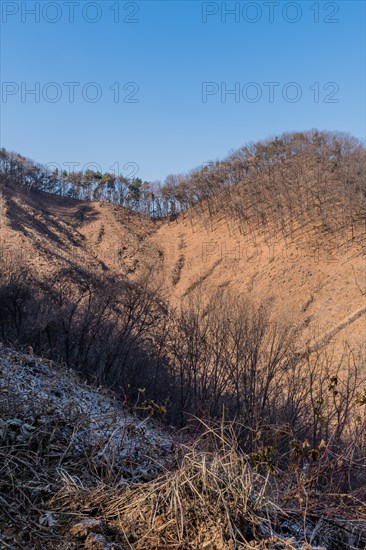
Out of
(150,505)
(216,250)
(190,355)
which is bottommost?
(190,355)

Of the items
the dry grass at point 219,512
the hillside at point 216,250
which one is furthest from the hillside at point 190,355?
the hillside at point 216,250

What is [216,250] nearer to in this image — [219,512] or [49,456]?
[49,456]

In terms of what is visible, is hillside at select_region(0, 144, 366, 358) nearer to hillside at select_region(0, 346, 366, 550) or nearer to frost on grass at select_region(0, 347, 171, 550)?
frost on grass at select_region(0, 347, 171, 550)

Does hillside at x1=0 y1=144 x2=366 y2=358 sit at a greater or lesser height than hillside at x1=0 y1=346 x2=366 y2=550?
greater

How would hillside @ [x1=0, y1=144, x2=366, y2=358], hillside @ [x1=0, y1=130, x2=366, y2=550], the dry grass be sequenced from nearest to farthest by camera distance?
the dry grass
hillside @ [x1=0, y1=130, x2=366, y2=550]
hillside @ [x1=0, y1=144, x2=366, y2=358]

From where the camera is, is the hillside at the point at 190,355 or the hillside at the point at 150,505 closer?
the hillside at the point at 150,505

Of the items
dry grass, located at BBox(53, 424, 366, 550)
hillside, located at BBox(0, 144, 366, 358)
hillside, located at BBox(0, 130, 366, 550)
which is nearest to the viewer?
dry grass, located at BBox(53, 424, 366, 550)

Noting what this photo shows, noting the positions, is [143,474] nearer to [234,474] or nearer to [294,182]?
[234,474]

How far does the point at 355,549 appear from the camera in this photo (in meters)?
3.47

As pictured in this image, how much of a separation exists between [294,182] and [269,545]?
45.8 m

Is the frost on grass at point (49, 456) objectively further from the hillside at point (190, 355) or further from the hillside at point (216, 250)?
the hillside at point (216, 250)

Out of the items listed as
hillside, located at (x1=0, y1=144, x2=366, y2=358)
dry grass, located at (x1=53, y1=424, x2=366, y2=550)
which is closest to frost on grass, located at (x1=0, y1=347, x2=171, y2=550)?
dry grass, located at (x1=53, y1=424, x2=366, y2=550)

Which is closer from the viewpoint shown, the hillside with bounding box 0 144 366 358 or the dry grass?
the dry grass

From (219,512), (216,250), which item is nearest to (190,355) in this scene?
(219,512)
